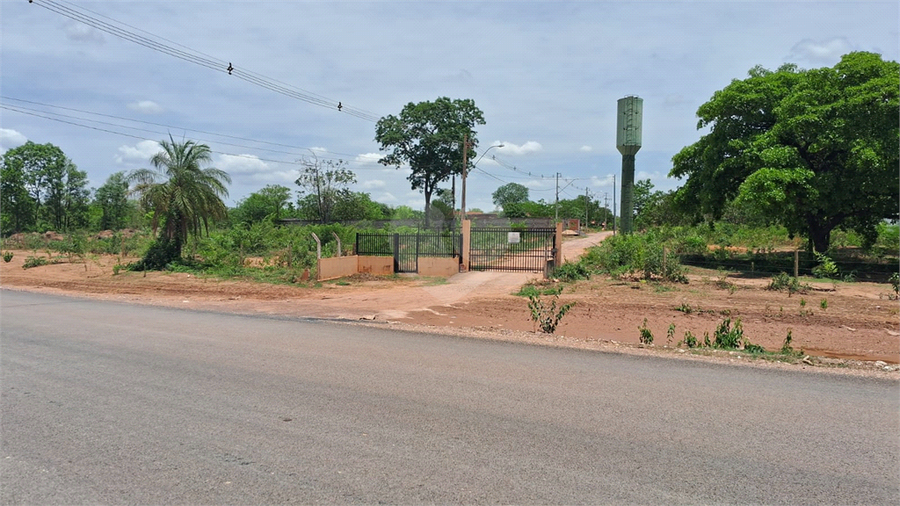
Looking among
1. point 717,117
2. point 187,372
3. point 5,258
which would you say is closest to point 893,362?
point 187,372

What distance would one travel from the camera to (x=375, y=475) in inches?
168

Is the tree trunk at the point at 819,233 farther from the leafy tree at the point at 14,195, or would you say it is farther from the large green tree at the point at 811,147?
the leafy tree at the point at 14,195

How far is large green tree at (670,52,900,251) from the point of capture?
2161cm

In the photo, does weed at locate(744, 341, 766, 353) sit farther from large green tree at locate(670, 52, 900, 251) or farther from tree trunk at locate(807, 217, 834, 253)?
tree trunk at locate(807, 217, 834, 253)

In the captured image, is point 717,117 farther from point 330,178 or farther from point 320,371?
point 330,178

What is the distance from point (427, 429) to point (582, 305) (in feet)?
36.4

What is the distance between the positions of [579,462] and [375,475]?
1587 mm

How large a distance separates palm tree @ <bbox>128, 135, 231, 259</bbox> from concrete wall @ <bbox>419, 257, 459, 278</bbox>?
33.0 ft

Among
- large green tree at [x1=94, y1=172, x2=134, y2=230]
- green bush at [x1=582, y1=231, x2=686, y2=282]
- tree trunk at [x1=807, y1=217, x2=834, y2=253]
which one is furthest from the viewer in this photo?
large green tree at [x1=94, y1=172, x2=134, y2=230]

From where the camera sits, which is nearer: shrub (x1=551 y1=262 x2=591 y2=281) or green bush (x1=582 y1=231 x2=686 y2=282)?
green bush (x1=582 y1=231 x2=686 y2=282)

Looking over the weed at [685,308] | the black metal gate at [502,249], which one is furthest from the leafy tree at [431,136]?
the weed at [685,308]

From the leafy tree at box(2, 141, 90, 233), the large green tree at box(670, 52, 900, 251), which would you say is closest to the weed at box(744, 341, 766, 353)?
the large green tree at box(670, 52, 900, 251)

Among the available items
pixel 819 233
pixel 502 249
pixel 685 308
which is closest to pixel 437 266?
pixel 502 249

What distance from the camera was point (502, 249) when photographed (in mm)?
26406
